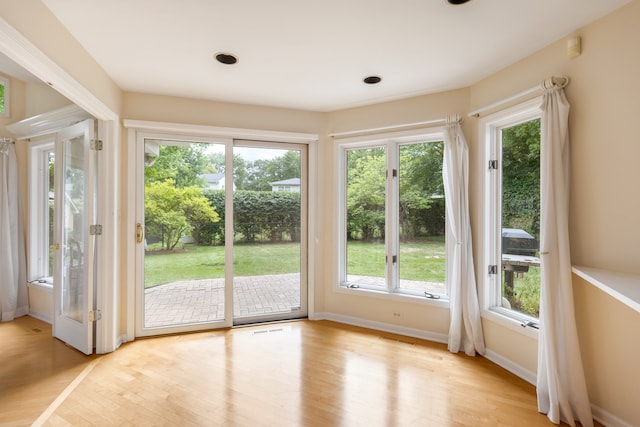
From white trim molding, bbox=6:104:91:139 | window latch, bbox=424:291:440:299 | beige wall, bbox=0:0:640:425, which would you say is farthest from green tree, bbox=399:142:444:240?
white trim molding, bbox=6:104:91:139

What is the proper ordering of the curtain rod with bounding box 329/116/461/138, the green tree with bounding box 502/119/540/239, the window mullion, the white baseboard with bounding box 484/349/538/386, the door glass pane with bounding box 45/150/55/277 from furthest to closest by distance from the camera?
the door glass pane with bounding box 45/150/55/277, the window mullion, the curtain rod with bounding box 329/116/461/138, the green tree with bounding box 502/119/540/239, the white baseboard with bounding box 484/349/538/386

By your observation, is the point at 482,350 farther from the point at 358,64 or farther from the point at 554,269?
the point at 358,64

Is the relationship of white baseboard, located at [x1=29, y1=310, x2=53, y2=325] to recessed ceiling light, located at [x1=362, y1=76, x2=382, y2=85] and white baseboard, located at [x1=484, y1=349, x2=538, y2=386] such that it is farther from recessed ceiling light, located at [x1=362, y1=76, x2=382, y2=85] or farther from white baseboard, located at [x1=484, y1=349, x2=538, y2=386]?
white baseboard, located at [x1=484, y1=349, x2=538, y2=386]

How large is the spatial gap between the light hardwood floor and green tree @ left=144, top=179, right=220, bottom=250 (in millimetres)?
1148

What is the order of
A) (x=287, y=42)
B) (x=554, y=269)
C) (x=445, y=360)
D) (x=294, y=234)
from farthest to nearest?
(x=294, y=234)
(x=445, y=360)
(x=287, y=42)
(x=554, y=269)

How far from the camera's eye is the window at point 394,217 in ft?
11.1

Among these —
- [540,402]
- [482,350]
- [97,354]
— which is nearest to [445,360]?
[482,350]

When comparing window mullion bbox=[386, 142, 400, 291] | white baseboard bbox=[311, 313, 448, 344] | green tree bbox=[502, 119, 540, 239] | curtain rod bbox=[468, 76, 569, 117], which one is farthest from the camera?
window mullion bbox=[386, 142, 400, 291]

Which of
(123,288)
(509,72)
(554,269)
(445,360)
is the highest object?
(509,72)

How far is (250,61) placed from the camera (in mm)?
2553

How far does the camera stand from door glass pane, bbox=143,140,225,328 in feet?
11.1

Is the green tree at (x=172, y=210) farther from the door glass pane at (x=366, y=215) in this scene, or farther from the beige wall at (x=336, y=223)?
the door glass pane at (x=366, y=215)

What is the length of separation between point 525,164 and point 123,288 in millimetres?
4061

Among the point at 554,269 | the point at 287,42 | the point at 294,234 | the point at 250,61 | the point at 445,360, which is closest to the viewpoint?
the point at 554,269
